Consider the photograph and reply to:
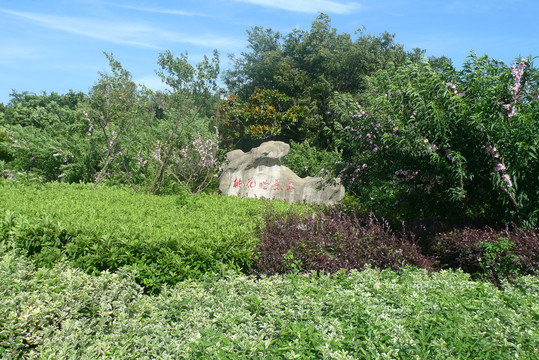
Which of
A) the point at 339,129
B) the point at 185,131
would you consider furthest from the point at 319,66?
the point at 339,129

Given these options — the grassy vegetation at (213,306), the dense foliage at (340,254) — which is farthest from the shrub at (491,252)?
the grassy vegetation at (213,306)

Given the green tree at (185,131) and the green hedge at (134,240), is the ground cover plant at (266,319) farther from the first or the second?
the green tree at (185,131)

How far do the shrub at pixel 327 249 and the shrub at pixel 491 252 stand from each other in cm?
59

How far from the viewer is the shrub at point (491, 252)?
528 cm

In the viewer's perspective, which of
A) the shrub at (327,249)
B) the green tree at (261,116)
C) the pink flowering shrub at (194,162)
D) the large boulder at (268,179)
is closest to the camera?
the shrub at (327,249)

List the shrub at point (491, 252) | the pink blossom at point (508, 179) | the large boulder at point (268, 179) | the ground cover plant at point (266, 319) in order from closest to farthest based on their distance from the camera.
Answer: the ground cover plant at point (266, 319) → the shrub at point (491, 252) → the pink blossom at point (508, 179) → the large boulder at point (268, 179)

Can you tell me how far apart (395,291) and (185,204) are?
4368 millimetres

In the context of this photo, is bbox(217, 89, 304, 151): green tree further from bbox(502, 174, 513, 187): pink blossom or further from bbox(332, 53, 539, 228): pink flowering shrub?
bbox(502, 174, 513, 187): pink blossom

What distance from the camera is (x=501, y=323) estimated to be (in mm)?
3113

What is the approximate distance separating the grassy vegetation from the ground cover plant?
10 millimetres

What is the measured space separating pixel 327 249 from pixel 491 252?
6.71 feet

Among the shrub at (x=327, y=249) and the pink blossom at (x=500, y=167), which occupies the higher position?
the pink blossom at (x=500, y=167)

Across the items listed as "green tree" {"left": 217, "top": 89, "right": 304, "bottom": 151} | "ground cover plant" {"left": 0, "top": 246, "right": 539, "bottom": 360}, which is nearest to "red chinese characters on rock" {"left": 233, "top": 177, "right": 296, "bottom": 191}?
"green tree" {"left": 217, "top": 89, "right": 304, "bottom": 151}

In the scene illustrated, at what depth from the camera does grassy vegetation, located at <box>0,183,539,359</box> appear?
2744 mm
